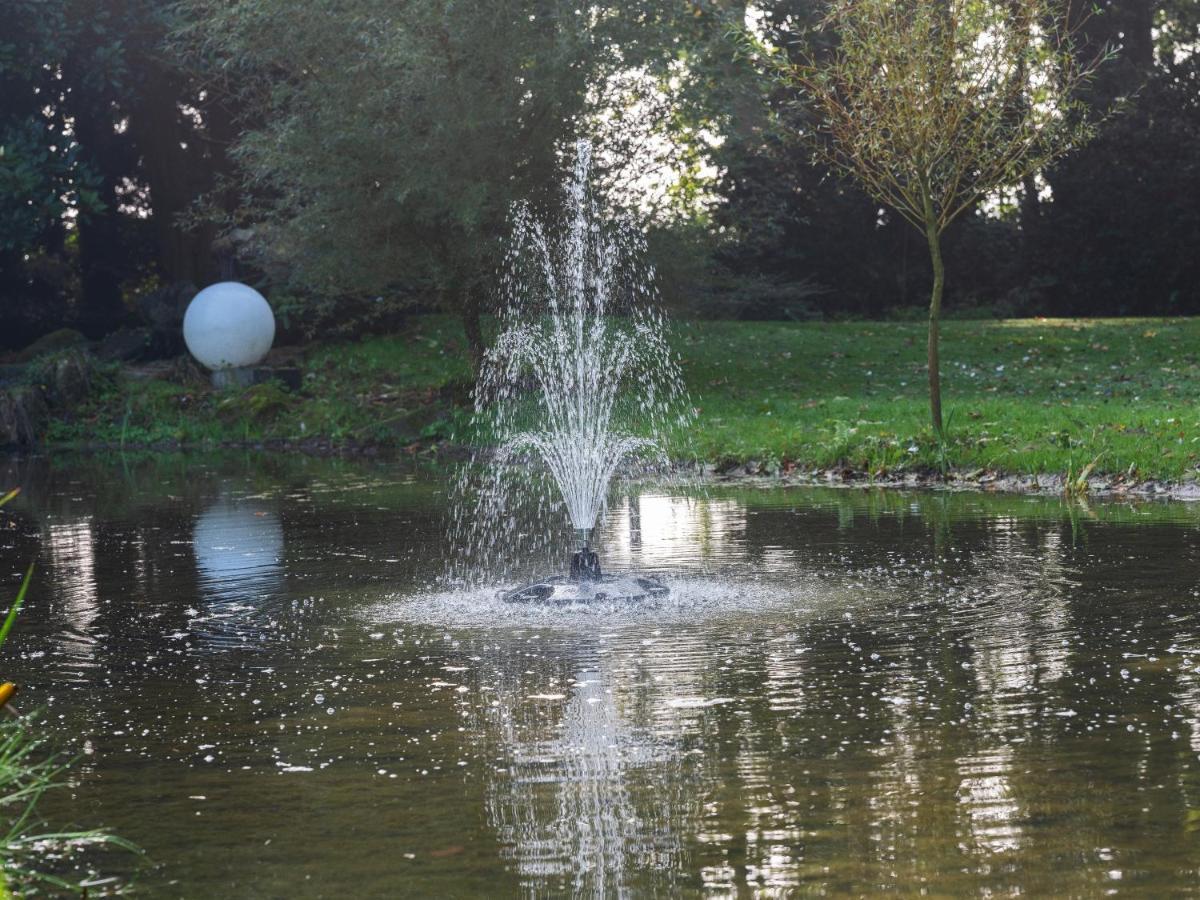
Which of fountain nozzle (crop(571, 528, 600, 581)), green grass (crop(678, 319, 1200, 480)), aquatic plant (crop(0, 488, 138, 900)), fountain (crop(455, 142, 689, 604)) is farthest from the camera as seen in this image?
fountain (crop(455, 142, 689, 604))

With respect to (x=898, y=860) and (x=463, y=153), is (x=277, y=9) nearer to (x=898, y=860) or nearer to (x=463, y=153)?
(x=463, y=153)

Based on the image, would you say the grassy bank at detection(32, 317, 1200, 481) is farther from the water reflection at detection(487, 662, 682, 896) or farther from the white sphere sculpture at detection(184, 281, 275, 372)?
the water reflection at detection(487, 662, 682, 896)

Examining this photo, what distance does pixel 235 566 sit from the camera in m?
10.9

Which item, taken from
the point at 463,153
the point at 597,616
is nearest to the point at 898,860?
the point at 597,616

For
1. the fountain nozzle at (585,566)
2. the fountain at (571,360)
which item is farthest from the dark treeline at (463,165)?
the fountain nozzle at (585,566)

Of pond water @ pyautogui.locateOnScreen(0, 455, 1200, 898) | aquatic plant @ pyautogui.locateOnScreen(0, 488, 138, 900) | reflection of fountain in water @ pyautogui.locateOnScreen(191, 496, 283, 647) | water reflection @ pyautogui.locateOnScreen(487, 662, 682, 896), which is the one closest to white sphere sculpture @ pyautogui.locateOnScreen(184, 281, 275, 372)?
reflection of fountain in water @ pyautogui.locateOnScreen(191, 496, 283, 647)

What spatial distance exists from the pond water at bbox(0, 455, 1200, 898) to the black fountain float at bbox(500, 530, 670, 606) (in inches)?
9.4

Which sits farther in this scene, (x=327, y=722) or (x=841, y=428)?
(x=841, y=428)

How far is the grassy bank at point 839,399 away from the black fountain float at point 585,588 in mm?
6145

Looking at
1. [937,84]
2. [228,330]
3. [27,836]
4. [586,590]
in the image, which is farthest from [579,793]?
[228,330]

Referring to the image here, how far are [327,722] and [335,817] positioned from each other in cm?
131

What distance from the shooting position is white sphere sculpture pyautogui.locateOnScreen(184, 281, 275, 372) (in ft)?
82.9

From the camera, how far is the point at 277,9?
2039 cm

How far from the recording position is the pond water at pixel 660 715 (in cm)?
454
